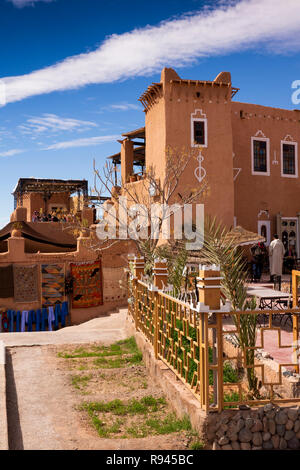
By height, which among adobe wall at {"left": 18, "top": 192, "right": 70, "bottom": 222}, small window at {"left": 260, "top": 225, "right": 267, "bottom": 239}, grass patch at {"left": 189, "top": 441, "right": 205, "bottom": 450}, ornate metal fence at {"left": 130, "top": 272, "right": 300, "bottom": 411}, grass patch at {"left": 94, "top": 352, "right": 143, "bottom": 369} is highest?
adobe wall at {"left": 18, "top": 192, "right": 70, "bottom": 222}

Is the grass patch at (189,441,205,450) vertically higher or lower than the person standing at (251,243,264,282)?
lower

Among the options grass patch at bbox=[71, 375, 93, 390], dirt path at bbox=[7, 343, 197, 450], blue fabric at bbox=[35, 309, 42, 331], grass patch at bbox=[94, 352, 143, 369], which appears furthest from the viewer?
blue fabric at bbox=[35, 309, 42, 331]

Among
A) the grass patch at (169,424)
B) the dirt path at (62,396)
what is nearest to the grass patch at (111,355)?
the dirt path at (62,396)

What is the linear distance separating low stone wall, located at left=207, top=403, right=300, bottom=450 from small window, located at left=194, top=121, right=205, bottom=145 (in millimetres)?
14064

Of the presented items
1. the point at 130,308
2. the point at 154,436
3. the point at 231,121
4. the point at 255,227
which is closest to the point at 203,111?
the point at 231,121

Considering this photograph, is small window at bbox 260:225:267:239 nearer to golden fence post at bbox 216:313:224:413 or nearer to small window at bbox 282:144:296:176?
small window at bbox 282:144:296:176

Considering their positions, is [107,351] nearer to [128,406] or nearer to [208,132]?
[128,406]

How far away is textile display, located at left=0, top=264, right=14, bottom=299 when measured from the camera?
13.2m

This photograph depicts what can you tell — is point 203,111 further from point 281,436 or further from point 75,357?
point 281,436

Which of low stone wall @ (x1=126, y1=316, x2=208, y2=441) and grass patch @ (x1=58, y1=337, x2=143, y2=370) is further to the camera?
grass patch @ (x1=58, y1=337, x2=143, y2=370)

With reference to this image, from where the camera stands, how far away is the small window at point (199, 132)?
17.0 meters

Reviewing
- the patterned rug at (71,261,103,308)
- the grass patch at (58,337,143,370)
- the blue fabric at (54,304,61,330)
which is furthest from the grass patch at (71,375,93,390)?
the patterned rug at (71,261,103,308)

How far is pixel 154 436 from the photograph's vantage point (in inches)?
166
